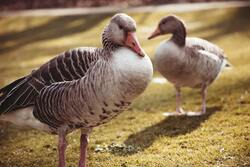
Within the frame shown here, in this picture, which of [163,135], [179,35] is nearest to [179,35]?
[179,35]

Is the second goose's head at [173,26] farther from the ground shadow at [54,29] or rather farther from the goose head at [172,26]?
the ground shadow at [54,29]

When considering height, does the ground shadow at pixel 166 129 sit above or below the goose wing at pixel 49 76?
below

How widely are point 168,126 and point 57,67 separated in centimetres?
282

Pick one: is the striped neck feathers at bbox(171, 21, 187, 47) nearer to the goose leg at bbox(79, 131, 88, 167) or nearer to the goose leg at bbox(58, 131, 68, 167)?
the goose leg at bbox(79, 131, 88, 167)

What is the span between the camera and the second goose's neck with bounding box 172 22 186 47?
7582 millimetres

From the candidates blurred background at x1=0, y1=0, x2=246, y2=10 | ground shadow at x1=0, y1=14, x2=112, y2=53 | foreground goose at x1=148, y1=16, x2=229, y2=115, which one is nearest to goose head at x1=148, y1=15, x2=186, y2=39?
foreground goose at x1=148, y1=16, x2=229, y2=115

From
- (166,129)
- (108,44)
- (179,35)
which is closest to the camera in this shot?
(108,44)

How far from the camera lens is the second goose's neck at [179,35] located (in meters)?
7.58

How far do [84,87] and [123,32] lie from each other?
Answer: 26.9 inches

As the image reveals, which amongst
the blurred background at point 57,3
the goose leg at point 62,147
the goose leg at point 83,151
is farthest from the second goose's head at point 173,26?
the blurred background at point 57,3

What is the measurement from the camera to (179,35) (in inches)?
300

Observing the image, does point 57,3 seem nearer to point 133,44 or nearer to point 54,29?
point 54,29

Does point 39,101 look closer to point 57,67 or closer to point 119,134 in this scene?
point 57,67

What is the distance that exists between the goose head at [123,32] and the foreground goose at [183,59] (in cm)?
295
